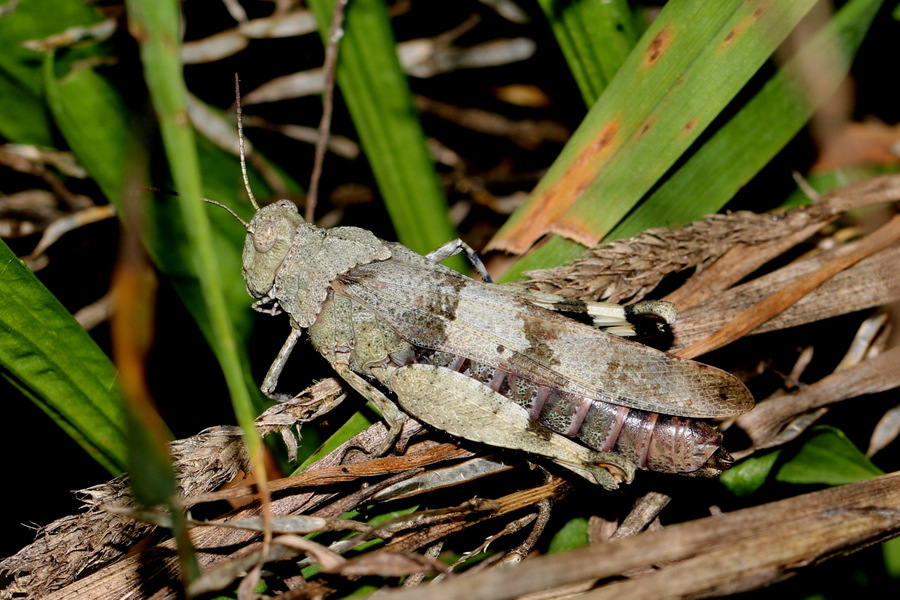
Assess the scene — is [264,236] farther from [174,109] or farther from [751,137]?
[751,137]

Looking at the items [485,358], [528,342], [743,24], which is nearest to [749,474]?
[528,342]

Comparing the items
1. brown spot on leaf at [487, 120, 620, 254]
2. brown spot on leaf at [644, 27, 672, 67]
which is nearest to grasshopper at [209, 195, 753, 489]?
brown spot on leaf at [487, 120, 620, 254]

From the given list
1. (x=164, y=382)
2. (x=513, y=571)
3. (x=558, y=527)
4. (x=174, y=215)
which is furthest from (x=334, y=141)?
(x=513, y=571)

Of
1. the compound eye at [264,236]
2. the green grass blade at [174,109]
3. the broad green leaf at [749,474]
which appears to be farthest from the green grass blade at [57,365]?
the broad green leaf at [749,474]

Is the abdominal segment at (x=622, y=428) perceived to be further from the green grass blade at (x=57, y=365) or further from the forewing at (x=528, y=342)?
the green grass blade at (x=57, y=365)

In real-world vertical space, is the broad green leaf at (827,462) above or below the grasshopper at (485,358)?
below

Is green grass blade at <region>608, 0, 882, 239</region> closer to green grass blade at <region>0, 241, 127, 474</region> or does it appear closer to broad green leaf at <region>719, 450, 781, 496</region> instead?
broad green leaf at <region>719, 450, 781, 496</region>

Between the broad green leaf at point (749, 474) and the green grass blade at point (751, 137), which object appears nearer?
the broad green leaf at point (749, 474)
